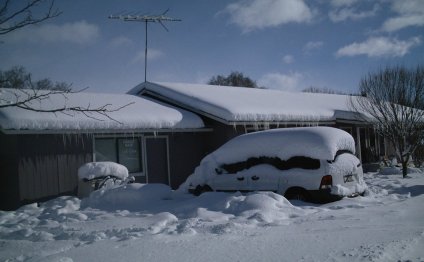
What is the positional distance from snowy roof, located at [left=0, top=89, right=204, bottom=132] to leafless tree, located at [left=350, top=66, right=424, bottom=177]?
29.3 ft

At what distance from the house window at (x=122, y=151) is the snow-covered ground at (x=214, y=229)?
114 inches

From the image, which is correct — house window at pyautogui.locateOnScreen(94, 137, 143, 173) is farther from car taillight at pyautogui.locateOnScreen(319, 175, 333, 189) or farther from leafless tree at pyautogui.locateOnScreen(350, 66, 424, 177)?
leafless tree at pyautogui.locateOnScreen(350, 66, 424, 177)

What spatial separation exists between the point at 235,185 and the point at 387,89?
38.9ft

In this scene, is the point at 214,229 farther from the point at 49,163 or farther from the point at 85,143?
the point at 85,143

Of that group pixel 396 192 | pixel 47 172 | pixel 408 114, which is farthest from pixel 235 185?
pixel 408 114

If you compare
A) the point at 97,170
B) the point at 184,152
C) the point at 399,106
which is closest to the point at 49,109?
the point at 97,170

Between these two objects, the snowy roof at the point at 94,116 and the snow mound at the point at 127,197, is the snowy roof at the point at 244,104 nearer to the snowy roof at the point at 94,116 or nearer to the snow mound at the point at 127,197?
the snowy roof at the point at 94,116

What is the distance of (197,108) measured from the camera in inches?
654

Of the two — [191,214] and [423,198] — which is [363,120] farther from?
[191,214]

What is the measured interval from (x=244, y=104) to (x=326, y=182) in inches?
313

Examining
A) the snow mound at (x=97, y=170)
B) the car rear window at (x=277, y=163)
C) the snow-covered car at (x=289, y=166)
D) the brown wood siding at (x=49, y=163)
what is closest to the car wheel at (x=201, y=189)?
the snow-covered car at (x=289, y=166)

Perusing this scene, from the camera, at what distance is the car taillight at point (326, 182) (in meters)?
9.80

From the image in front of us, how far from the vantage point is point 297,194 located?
10219 mm

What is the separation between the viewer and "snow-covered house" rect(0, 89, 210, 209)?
11906mm
